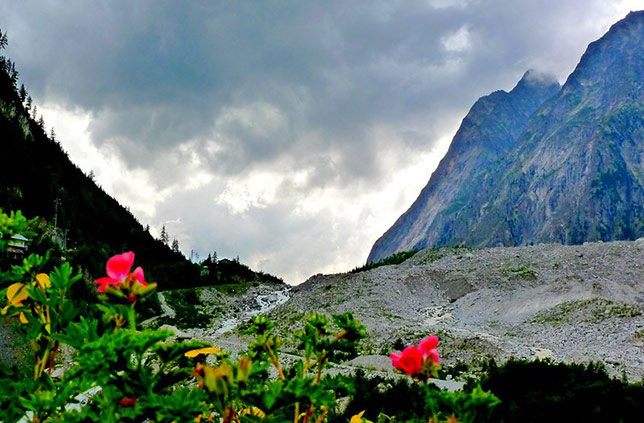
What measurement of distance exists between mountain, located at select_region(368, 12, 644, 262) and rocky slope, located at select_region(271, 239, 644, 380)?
84.1 m

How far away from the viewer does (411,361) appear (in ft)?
4.92

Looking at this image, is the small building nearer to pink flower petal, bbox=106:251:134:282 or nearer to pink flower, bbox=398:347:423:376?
pink flower petal, bbox=106:251:134:282

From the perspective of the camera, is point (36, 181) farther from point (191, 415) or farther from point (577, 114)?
point (577, 114)

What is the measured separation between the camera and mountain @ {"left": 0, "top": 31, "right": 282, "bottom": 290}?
4438 centimetres

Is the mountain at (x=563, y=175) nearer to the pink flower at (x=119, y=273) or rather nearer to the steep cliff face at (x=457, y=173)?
the steep cliff face at (x=457, y=173)

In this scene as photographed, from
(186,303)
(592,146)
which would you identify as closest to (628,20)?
(592,146)

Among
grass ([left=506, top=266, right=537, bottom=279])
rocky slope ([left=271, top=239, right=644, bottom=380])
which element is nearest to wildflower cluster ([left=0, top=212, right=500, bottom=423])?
rocky slope ([left=271, top=239, right=644, bottom=380])

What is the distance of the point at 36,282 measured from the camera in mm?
1621

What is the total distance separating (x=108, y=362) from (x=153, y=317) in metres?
34.8

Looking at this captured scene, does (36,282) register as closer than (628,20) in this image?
Yes

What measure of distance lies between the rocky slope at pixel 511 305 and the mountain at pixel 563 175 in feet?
276

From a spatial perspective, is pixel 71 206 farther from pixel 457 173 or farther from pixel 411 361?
pixel 457 173

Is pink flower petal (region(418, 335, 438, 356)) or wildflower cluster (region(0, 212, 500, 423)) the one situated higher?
wildflower cluster (region(0, 212, 500, 423))

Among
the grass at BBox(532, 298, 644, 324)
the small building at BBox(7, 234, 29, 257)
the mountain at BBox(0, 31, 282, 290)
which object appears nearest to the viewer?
the small building at BBox(7, 234, 29, 257)
